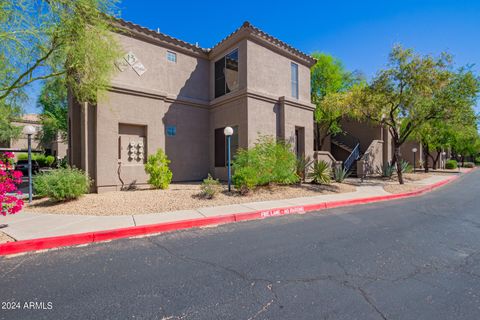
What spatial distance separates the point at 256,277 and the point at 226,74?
12492 millimetres

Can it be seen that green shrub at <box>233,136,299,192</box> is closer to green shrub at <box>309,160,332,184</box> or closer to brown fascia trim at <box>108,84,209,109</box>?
green shrub at <box>309,160,332,184</box>

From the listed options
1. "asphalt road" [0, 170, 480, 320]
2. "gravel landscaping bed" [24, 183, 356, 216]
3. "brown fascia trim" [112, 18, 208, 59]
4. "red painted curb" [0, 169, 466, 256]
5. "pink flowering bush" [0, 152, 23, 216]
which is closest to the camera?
"asphalt road" [0, 170, 480, 320]

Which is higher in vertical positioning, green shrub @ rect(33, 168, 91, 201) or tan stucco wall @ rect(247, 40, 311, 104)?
tan stucco wall @ rect(247, 40, 311, 104)

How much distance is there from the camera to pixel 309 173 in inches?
526

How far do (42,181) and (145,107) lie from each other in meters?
5.21

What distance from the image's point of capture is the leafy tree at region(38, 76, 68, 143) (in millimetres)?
7680

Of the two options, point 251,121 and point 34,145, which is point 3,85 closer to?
point 251,121

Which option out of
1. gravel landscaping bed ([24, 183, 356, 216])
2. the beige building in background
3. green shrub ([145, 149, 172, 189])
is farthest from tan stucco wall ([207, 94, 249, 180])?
the beige building in background

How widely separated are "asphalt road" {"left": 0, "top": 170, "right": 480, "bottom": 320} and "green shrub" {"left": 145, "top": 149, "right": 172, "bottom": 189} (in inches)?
215

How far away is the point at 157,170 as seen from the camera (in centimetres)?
1058

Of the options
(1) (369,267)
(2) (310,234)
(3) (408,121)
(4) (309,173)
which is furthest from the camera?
(3) (408,121)

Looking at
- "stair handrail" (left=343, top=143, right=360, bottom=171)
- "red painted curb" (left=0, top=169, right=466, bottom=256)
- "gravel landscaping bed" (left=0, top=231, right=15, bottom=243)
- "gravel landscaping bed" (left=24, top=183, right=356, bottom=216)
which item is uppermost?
"stair handrail" (left=343, top=143, right=360, bottom=171)

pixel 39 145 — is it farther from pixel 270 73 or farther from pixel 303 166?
pixel 303 166

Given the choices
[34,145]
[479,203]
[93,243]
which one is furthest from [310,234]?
[34,145]
